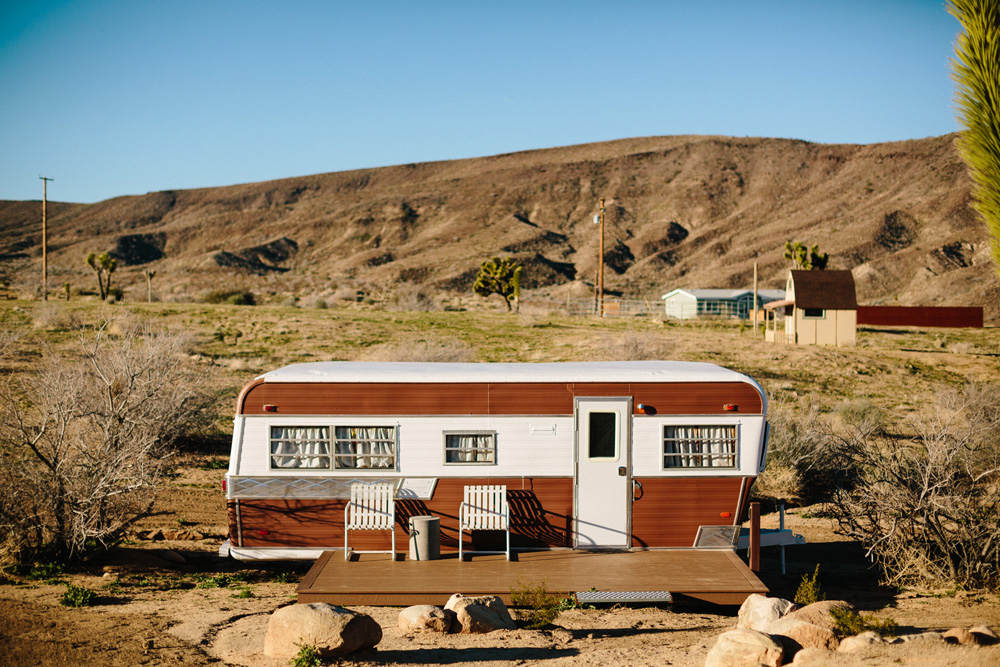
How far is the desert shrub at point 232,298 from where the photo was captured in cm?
4538

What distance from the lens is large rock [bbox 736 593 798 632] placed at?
26.1 ft

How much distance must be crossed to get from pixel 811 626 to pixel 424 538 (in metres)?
4.53

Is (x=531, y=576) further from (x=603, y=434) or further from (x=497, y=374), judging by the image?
(x=497, y=374)

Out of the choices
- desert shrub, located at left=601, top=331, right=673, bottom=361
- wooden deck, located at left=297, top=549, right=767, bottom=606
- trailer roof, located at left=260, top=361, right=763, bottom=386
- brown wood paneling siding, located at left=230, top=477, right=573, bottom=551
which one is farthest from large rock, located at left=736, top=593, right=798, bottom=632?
desert shrub, located at left=601, top=331, right=673, bottom=361

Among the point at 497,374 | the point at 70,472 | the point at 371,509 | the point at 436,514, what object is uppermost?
the point at 497,374

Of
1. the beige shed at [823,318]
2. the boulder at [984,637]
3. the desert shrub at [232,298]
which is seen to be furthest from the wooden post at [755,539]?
the desert shrub at [232,298]

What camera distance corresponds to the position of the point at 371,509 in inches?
377

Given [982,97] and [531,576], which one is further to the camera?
[531,576]

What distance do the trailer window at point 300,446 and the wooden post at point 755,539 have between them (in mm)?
5479

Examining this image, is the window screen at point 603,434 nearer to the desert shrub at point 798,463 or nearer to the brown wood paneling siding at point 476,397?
the brown wood paneling siding at point 476,397

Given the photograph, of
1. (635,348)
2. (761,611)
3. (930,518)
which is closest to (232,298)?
(635,348)

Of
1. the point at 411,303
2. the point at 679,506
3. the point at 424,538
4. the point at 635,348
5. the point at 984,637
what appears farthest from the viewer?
the point at 411,303

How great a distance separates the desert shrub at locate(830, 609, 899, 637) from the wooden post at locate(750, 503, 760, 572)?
1.84 metres

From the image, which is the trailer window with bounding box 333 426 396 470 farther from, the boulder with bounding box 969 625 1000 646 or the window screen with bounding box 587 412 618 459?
the boulder with bounding box 969 625 1000 646
